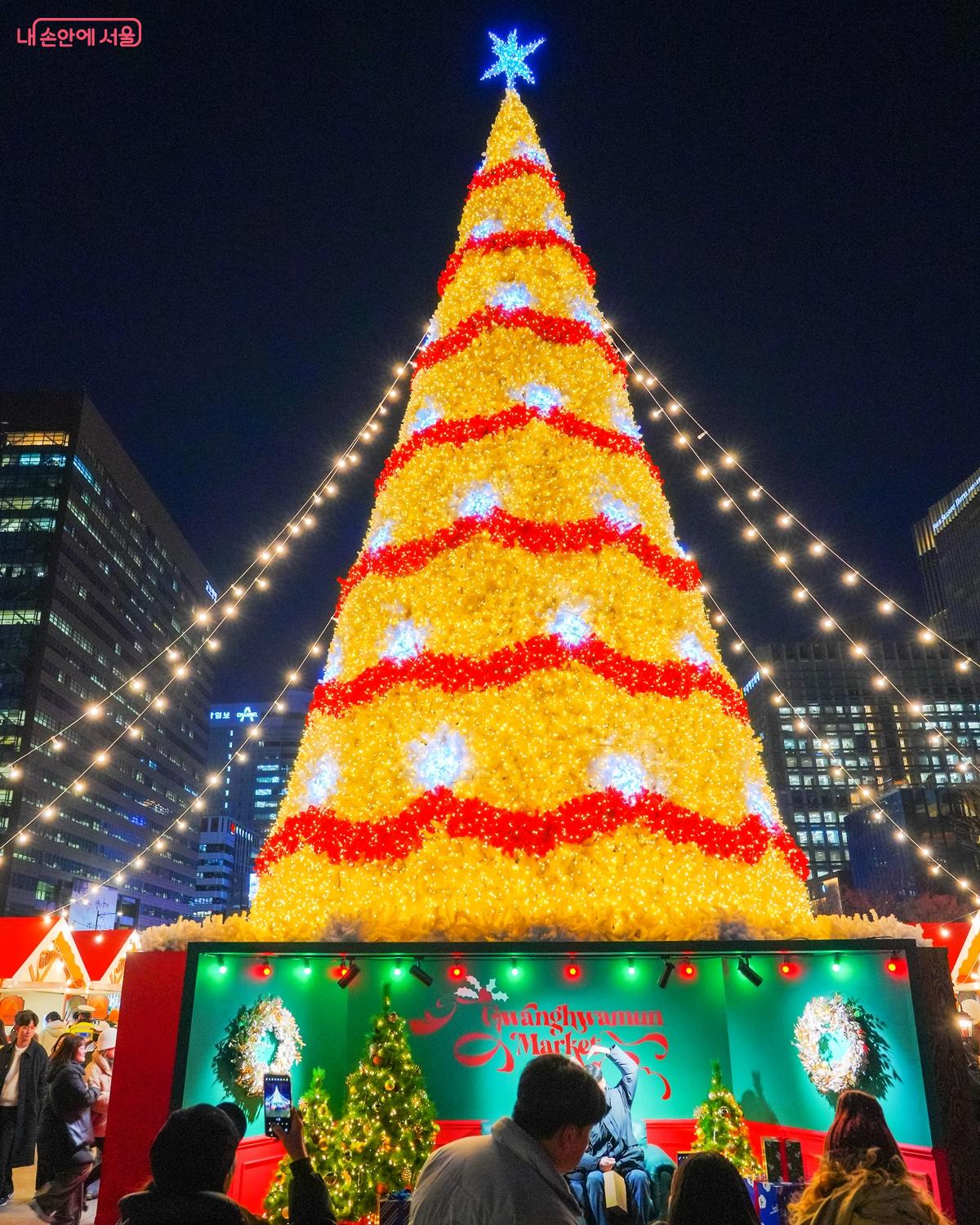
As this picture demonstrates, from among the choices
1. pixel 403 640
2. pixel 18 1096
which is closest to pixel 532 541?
pixel 403 640

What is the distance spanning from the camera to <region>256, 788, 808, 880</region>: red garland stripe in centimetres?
760

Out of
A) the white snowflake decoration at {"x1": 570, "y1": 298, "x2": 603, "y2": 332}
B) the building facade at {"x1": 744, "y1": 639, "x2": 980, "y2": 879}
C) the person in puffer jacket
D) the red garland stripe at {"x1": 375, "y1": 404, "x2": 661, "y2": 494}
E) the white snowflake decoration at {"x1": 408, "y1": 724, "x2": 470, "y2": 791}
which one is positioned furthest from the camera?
the building facade at {"x1": 744, "y1": 639, "x2": 980, "y2": 879}

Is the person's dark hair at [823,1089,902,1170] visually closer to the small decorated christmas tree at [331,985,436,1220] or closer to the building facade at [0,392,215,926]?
the small decorated christmas tree at [331,985,436,1220]

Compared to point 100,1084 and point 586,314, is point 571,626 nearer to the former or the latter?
point 586,314

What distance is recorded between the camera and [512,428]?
9.55m

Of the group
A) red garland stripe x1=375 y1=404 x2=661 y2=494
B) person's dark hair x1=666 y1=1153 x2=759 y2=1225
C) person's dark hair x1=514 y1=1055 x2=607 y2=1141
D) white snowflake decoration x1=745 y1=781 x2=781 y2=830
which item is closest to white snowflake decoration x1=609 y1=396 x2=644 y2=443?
red garland stripe x1=375 y1=404 x2=661 y2=494

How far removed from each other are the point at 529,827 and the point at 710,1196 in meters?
4.97

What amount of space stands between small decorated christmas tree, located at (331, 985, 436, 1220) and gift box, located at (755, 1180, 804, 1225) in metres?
2.46

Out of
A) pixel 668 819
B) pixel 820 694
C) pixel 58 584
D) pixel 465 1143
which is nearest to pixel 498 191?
pixel 668 819

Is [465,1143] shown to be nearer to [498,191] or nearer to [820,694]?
[498,191]

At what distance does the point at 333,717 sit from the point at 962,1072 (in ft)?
20.3

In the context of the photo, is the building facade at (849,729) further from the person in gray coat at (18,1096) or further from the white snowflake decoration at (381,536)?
the person in gray coat at (18,1096)

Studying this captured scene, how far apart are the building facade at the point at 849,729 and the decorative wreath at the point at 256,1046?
102816 mm

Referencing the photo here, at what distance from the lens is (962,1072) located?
643 centimetres
